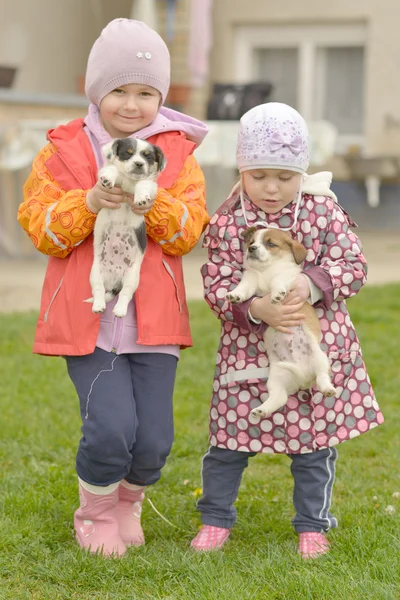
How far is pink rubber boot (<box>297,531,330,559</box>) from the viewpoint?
312cm

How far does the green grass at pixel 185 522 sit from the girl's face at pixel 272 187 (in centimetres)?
105

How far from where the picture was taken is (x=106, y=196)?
286cm

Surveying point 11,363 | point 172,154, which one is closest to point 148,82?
point 172,154

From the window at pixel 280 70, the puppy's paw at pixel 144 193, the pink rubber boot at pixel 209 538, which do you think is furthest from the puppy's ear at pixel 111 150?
the window at pixel 280 70

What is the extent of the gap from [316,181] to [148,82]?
590 millimetres

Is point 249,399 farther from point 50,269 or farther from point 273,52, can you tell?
point 273,52

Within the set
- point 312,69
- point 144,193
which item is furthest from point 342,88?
point 144,193

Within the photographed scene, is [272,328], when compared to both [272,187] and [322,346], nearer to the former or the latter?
[322,346]

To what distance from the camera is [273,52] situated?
1538cm

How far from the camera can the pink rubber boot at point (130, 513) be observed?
10.9ft

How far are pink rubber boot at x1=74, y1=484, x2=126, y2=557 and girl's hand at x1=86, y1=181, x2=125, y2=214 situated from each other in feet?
2.99

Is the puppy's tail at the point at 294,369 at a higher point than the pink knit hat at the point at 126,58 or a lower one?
lower

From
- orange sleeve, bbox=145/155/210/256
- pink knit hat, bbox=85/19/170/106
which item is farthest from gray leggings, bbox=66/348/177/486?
pink knit hat, bbox=85/19/170/106

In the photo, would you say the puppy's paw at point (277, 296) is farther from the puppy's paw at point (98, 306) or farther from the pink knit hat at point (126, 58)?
the pink knit hat at point (126, 58)
